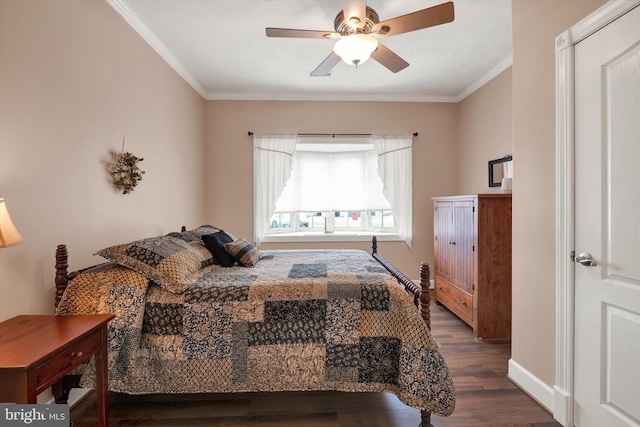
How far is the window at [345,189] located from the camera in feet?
14.4

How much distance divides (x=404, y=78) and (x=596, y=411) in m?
3.51

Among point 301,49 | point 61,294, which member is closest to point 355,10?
point 301,49

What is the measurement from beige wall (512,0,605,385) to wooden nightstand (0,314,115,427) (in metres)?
2.52

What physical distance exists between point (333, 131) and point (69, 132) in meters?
3.08

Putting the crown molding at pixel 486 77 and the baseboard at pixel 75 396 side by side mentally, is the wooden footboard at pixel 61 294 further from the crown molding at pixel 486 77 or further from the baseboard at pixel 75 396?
the crown molding at pixel 486 77

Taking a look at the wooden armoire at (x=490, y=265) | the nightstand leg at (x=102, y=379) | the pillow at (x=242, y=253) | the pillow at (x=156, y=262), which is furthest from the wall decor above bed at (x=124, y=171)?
the wooden armoire at (x=490, y=265)

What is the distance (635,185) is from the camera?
4.67ft

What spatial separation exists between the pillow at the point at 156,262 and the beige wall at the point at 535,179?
2.24 meters

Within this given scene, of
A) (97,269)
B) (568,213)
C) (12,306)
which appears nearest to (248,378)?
(97,269)

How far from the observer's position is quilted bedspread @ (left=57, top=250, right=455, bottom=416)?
1.72m

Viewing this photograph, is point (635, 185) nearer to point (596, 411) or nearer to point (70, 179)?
point (596, 411)

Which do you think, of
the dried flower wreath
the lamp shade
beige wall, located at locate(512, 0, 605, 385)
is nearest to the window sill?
the dried flower wreath

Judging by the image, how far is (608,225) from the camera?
1550 millimetres

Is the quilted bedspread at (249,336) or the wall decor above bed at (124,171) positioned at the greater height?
the wall decor above bed at (124,171)
